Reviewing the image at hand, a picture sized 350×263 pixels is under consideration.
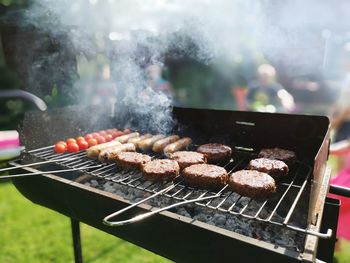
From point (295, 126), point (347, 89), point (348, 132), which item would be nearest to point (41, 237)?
point (295, 126)

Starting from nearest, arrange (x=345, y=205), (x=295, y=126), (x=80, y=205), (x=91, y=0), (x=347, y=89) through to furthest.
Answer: (x=80, y=205)
(x=295, y=126)
(x=345, y=205)
(x=91, y=0)
(x=347, y=89)

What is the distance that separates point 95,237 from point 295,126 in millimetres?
3368

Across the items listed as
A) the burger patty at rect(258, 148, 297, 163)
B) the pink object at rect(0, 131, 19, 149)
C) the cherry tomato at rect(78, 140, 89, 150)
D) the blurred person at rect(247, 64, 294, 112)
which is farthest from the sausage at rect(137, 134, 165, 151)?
the blurred person at rect(247, 64, 294, 112)

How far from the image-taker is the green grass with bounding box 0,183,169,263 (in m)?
4.23

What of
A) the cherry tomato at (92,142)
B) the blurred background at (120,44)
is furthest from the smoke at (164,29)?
the cherry tomato at (92,142)

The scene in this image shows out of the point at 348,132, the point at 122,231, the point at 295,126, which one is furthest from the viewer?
the point at 348,132

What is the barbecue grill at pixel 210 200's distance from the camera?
1835mm

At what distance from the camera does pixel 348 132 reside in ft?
26.4

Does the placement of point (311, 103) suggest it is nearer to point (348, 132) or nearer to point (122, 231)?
point (348, 132)

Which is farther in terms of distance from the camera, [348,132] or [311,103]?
[311,103]

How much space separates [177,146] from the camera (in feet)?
11.4

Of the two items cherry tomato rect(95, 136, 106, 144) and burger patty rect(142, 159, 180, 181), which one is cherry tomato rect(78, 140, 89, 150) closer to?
cherry tomato rect(95, 136, 106, 144)

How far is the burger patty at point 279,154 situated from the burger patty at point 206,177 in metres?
0.66

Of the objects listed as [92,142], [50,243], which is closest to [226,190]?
[92,142]
